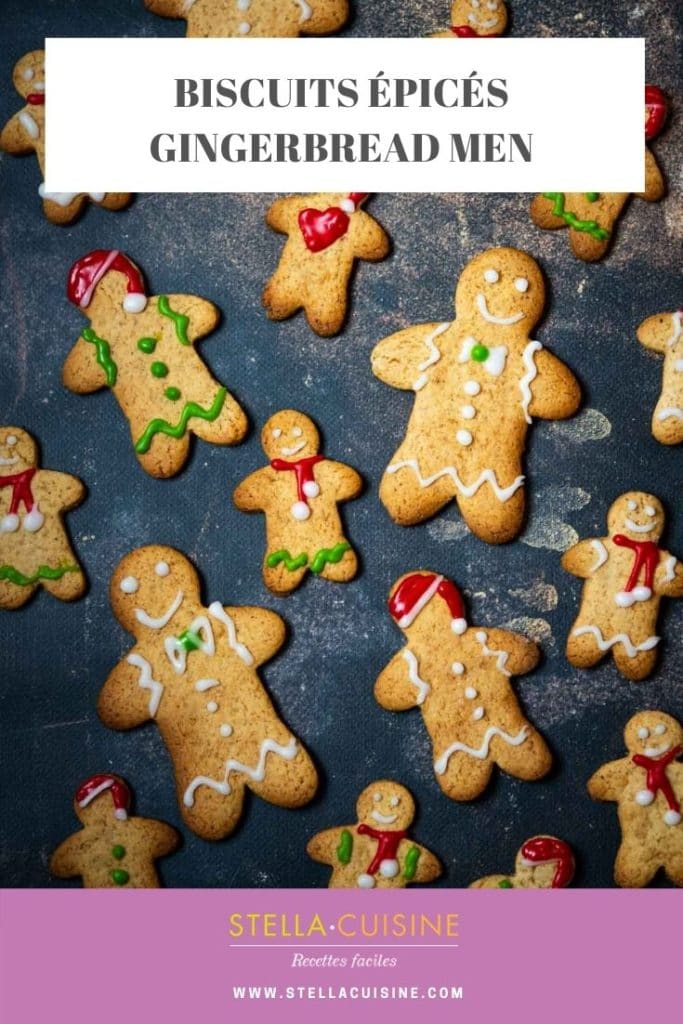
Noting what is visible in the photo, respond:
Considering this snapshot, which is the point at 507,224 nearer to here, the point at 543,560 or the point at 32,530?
the point at 543,560

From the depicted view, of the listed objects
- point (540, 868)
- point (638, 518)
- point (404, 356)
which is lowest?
point (540, 868)

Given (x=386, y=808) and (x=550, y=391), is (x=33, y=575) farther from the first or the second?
(x=550, y=391)

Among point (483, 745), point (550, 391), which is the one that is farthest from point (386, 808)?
point (550, 391)

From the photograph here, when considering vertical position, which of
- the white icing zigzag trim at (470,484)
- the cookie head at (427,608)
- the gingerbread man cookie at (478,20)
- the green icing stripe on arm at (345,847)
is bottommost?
the green icing stripe on arm at (345,847)

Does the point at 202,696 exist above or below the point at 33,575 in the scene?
below

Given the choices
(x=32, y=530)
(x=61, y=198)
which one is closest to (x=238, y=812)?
(x=32, y=530)

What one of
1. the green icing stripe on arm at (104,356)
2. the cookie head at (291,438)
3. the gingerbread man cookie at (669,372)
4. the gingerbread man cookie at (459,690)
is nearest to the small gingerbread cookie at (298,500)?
the cookie head at (291,438)

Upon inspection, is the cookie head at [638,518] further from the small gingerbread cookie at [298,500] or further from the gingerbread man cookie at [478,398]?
the small gingerbread cookie at [298,500]
